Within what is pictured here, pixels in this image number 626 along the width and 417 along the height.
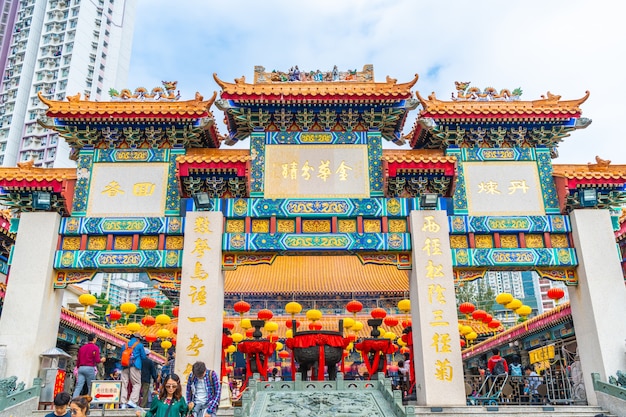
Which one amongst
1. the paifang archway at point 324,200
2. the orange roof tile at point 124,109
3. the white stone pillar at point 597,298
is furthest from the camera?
the orange roof tile at point 124,109

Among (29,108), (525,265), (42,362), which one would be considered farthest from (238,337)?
(29,108)

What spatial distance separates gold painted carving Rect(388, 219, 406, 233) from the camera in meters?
12.1

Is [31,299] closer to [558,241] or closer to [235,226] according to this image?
[235,226]

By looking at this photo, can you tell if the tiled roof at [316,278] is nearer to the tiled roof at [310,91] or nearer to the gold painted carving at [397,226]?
the gold painted carving at [397,226]

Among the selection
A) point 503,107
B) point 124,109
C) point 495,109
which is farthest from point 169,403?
point 503,107

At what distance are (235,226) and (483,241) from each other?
5.65 metres

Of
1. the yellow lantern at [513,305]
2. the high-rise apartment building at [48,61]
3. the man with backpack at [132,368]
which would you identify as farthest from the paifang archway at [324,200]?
the high-rise apartment building at [48,61]

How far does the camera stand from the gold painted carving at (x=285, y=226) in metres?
12.0

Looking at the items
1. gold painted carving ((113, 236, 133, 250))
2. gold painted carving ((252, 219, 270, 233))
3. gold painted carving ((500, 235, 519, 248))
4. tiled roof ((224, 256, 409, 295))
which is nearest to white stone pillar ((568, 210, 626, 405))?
gold painted carving ((500, 235, 519, 248))

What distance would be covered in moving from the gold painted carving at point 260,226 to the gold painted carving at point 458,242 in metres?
4.18

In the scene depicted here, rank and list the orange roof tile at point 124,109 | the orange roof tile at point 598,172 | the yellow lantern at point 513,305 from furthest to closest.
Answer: the yellow lantern at point 513,305
the orange roof tile at point 124,109
the orange roof tile at point 598,172

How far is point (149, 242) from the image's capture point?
1205cm

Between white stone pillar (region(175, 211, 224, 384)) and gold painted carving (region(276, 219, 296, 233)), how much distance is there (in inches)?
50.1

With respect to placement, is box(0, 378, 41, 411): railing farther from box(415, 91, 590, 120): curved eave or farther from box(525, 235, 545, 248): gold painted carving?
box(525, 235, 545, 248): gold painted carving
